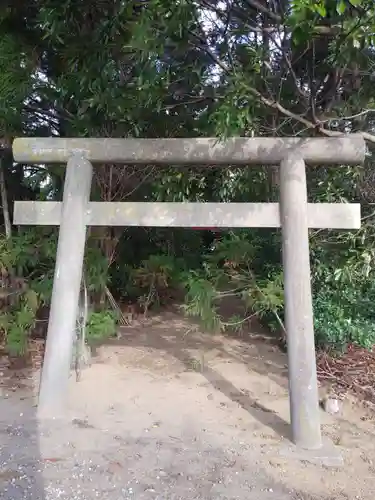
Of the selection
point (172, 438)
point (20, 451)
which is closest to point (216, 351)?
point (172, 438)

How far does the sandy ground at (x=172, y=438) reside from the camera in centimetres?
293

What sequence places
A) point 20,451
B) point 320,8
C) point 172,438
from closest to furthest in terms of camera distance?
point 320,8
point 20,451
point 172,438

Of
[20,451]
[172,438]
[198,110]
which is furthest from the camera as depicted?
[198,110]

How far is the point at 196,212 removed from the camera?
3982 mm

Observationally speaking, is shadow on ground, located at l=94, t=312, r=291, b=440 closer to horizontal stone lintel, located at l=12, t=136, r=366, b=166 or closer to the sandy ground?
the sandy ground

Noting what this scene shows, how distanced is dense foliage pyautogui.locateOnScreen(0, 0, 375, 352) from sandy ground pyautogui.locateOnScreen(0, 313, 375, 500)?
2.30 feet

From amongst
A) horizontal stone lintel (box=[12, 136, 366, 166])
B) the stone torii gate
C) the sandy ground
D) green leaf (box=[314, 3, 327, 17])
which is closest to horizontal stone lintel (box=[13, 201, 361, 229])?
the stone torii gate

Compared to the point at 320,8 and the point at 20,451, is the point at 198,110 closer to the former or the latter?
the point at 320,8

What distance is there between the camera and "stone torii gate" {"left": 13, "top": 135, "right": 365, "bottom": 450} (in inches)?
147

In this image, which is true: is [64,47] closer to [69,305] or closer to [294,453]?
[69,305]

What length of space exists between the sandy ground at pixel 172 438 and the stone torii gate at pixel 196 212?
1.38ft

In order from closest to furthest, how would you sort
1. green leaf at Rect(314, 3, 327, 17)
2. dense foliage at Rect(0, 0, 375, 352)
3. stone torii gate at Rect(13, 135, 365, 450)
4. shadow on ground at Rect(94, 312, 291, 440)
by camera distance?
green leaf at Rect(314, 3, 327, 17) → dense foliage at Rect(0, 0, 375, 352) → stone torii gate at Rect(13, 135, 365, 450) → shadow on ground at Rect(94, 312, 291, 440)

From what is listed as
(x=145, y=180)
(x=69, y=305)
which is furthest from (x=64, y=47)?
(x=69, y=305)

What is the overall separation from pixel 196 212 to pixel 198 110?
154cm
